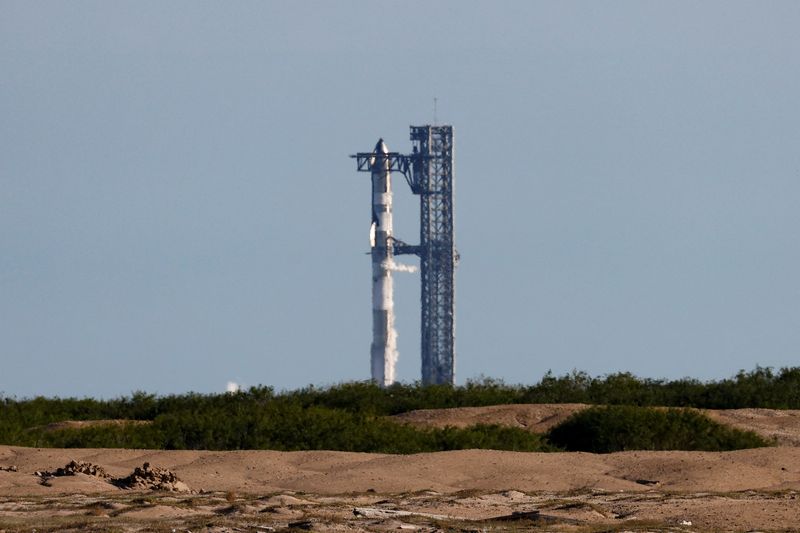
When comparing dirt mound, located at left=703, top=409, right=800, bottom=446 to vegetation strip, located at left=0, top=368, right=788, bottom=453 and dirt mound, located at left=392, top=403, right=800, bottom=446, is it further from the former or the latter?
vegetation strip, located at left=0, top=368, right=788, bottom=453

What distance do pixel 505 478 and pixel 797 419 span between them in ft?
35.7

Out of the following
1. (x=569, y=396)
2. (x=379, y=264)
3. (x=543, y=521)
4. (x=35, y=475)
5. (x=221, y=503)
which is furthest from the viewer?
(x=379, y=264)

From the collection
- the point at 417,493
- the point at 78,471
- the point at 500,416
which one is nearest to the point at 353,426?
the point at 500,416

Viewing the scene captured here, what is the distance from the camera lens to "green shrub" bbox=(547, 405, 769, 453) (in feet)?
83.5

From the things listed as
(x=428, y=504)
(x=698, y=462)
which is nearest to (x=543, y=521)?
(x=428, y=504)

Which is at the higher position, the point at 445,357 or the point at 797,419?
the point at 445,357

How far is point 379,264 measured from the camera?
111000 millimetres

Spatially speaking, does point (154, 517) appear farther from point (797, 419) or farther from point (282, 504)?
point (797, 419)

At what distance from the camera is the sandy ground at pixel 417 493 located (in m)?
15.4

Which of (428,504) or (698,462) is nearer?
(428,504)

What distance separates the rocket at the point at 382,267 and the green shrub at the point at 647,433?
3270 inches

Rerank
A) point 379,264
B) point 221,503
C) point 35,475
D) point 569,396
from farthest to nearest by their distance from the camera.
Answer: point 379,264 → point 569,396 → point 35,475 → point 221,503

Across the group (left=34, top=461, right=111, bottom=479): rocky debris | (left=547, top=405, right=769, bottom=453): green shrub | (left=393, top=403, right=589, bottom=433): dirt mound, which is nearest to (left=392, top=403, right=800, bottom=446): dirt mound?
(left=393, top=403, right=589, bottom=433): dirt mound

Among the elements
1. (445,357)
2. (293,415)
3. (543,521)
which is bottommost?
(543,521)
